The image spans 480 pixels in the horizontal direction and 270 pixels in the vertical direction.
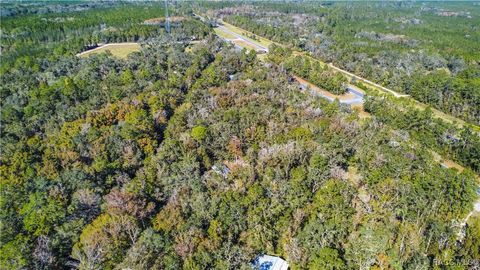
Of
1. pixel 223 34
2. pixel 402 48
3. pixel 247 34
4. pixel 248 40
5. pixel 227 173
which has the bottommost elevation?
pixel 402 48

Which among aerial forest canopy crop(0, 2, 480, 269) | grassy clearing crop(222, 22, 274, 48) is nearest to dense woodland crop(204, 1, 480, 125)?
aerial forest canopy crop(0, 2, 480, 269)

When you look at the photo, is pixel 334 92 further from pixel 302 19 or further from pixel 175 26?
pixel 302 19

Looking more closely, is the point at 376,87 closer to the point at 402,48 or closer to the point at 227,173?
the point at 402,48

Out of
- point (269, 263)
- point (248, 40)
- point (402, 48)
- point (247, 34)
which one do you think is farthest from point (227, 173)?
point (247, 34)

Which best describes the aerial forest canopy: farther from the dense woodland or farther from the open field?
the open field

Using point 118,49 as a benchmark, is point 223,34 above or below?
above

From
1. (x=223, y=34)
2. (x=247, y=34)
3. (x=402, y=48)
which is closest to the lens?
(x=402, y=48)

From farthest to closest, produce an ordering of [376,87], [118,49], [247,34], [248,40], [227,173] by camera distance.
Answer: [247,34]
[248,40]
[118,49]
[376,87]
[227,173]
